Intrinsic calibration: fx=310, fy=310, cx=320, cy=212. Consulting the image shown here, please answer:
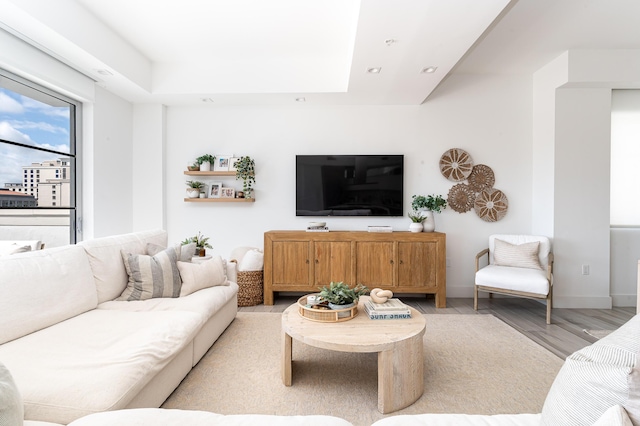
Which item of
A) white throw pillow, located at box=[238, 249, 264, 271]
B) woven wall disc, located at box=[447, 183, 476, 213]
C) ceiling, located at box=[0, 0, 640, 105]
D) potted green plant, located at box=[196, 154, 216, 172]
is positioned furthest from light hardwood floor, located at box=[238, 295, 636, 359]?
ceiling, located at box=[0, 0, 640, 105]

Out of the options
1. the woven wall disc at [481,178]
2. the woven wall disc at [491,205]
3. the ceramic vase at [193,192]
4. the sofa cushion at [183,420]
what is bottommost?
the sofa cushion at [183,420]

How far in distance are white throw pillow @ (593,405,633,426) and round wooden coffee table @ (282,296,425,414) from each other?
1.10 metres

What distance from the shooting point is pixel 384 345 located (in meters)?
1.69

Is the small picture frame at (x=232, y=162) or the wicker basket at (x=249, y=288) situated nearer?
the wicker basket at (x=249, y=288)

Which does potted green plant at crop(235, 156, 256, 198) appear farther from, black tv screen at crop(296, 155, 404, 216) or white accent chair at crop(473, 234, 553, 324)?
white accent chair at crop(473, 234, 553, 324)

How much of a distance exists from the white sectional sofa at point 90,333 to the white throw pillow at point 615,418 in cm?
152

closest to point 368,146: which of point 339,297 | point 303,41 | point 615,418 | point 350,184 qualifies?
point 350,184

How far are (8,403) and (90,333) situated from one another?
33.8 inches

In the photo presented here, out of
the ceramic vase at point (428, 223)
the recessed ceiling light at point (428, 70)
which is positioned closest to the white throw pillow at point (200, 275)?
the ceramic vase at point (428, 223)

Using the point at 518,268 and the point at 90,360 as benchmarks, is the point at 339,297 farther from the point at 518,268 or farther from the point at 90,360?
the point at 518,268

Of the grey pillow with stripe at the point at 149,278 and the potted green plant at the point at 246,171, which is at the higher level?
the potted green plant at the point at 246,171

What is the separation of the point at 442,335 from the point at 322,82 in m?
2.89

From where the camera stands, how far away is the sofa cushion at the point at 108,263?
2.17 metres

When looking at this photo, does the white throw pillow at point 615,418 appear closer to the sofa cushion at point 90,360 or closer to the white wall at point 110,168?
the sofa cushion at point 90,360
